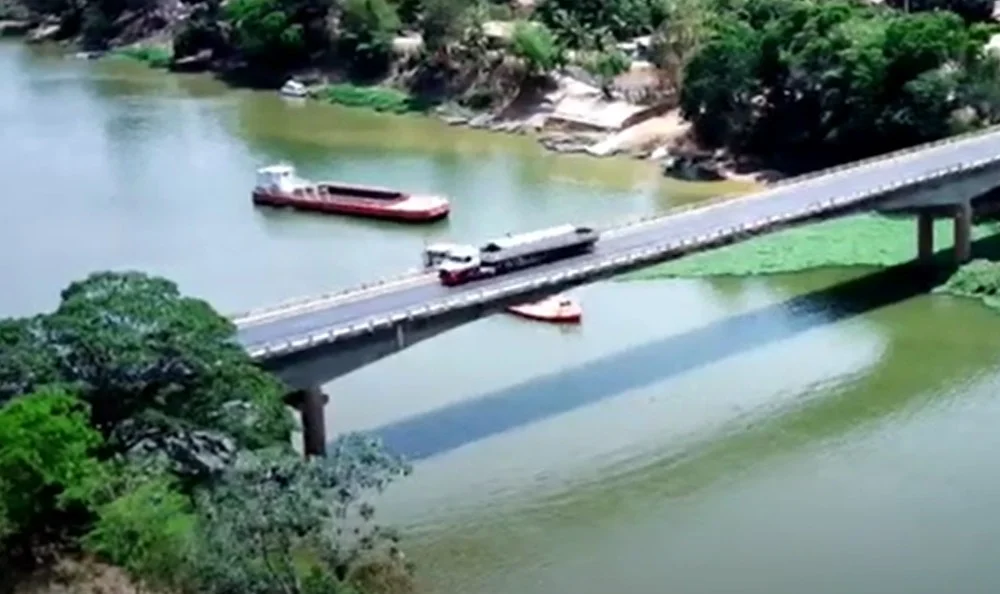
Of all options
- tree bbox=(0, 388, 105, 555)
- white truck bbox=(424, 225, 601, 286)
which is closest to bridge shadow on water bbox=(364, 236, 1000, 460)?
white truck bbox=(424, 225, 601, 286)

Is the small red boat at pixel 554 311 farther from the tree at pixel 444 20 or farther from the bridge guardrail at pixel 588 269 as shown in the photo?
the tree at pixel 444 20

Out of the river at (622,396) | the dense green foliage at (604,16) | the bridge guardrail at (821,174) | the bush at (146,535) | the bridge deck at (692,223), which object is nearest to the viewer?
the bush at (146,535)

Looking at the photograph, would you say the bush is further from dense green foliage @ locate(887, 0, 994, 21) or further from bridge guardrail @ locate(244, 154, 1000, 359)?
dense green foliage @ locate(887, 0, 994, 21)

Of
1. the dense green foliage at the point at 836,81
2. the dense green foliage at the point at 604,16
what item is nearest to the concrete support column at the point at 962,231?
the dense green foliage at the point at 836,81

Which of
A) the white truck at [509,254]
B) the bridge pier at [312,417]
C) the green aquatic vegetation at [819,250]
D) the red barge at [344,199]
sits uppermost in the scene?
the white truck at [509,254]

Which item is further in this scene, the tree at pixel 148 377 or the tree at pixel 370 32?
the tree at pixel 370 32

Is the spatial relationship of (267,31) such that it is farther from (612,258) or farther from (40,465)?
(40,465)
